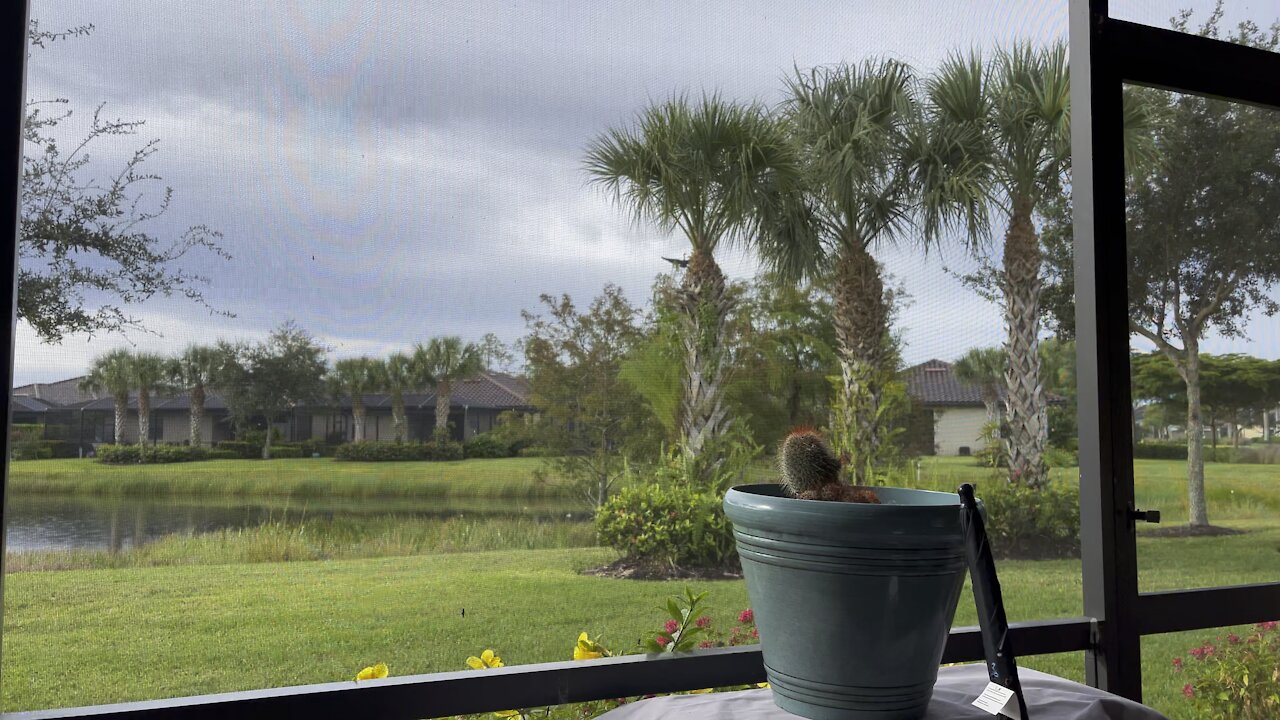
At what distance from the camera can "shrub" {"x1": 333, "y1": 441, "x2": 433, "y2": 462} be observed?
4.39 meters

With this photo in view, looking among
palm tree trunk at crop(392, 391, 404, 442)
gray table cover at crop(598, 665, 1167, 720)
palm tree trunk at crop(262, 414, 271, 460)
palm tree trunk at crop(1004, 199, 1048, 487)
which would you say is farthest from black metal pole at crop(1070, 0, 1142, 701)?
palm tree trunk at crop(1004, 199, 1048, 487)

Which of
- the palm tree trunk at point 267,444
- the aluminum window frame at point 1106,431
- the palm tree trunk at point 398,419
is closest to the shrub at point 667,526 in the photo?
the palm tree trunk at point 398,419

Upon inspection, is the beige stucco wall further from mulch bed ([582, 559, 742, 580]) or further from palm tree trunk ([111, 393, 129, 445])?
palm tree trunk ([111, 393, 129, 445])

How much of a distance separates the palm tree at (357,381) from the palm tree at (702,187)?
1669 mm

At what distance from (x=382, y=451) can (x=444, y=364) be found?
0.58 m

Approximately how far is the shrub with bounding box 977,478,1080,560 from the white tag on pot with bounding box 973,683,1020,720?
16.8 feet

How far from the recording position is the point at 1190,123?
2537 mm

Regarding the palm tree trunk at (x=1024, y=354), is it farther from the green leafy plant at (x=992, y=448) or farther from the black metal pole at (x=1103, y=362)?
the black metal pole at (x=1103, y=362)

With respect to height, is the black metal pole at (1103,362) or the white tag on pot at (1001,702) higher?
the black metal pole at (1103,362)

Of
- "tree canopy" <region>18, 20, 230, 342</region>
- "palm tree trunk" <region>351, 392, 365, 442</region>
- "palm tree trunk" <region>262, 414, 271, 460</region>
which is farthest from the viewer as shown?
"palm tree trunk" <region>351, 392, 365, 442</region>

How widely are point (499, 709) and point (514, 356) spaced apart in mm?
3842

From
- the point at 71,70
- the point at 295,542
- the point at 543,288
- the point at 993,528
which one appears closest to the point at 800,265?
the point at 543,288

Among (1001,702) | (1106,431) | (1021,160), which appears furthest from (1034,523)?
(1001,702)

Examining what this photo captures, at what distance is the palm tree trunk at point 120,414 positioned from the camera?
3070mm
